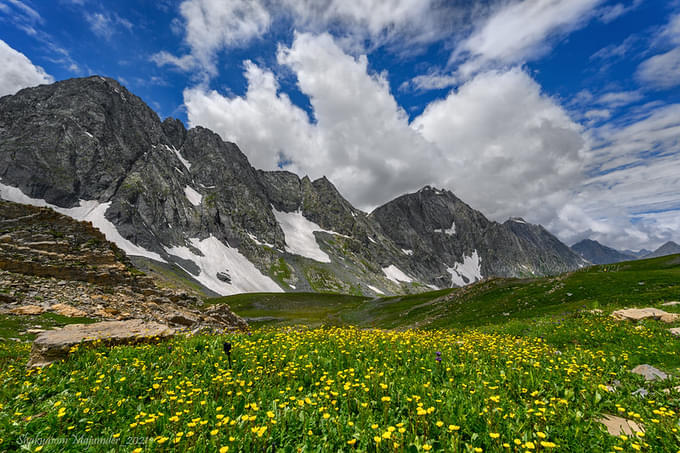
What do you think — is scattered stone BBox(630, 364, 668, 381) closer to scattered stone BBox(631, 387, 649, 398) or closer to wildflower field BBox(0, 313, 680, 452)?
wildflower field BBox(0, 313, 680, 452)

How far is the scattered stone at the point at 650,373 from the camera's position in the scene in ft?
26.4

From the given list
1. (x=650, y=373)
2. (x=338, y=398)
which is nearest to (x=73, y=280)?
(x=338, y=398)

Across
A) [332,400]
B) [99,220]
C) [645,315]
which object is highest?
[99,220]

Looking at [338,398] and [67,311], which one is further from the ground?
[338,398]

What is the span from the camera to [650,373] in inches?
330

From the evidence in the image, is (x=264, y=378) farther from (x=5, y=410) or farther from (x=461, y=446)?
(x=5, y=410)

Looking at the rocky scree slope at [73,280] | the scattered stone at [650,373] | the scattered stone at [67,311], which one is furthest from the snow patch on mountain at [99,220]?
the scattered stone at [650,373]

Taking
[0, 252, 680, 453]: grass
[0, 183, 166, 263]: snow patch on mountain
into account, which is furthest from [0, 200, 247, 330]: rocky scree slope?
[0, 183, 166, 263]: snow patch on mountain

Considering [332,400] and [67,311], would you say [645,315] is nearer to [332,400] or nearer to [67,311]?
[332,400]

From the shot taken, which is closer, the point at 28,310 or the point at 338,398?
the point at 338,398

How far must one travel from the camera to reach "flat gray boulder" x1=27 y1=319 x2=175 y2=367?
Answer: 9.15 metres

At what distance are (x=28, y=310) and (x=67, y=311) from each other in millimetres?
2640

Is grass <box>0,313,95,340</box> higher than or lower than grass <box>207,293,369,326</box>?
higher

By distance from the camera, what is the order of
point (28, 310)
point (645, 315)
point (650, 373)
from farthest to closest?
point (28, 310) < point (645, 315) < point (650, 373)
